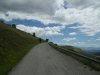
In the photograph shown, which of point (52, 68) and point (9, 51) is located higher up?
point (9, 51)

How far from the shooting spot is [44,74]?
10.5 m

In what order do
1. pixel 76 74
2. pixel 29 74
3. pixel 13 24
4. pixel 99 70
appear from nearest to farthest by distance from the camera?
1. pixel 76 74
2. pixel 29 74
3. pixel 99 70
4. pixel 13 24

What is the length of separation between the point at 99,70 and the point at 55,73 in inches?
108

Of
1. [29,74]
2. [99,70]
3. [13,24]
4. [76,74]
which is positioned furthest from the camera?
[13,24]

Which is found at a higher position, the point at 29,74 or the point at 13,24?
the point at 13,24

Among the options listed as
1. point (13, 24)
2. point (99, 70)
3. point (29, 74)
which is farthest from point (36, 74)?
point (13, 24)

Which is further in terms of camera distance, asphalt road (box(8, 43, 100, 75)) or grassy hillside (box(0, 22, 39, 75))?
grassy hillside (box(0, 22, 39, 75))

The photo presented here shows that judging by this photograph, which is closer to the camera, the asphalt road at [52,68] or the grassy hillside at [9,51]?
the asphalt road at [52,68]

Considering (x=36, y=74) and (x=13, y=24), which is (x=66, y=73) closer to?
(x=36, y=74)

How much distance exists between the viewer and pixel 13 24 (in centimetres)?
14150

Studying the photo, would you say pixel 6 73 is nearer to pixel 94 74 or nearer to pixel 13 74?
pixel 13 74

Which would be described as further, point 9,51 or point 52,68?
point 9,51

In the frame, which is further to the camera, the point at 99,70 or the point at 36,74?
the point at 99,70

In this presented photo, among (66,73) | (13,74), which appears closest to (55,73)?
(66,73)
